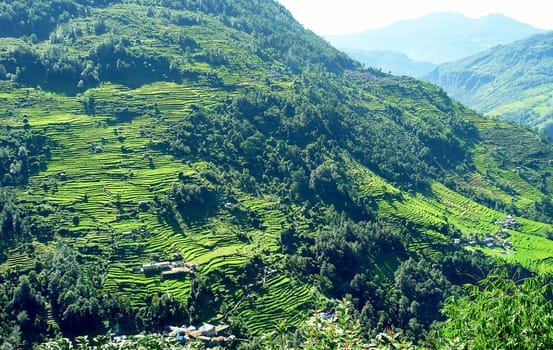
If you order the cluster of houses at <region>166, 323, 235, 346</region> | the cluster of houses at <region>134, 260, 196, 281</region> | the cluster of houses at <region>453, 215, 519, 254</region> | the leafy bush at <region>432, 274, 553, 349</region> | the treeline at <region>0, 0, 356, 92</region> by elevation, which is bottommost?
the cluster of houses at <region>453, 215, 519, 254</region>

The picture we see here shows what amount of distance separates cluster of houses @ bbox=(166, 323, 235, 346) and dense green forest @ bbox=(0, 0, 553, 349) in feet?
5.16

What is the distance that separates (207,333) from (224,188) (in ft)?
103

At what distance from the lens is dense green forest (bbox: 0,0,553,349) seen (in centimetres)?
5350

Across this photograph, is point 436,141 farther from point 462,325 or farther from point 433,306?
point 462,325

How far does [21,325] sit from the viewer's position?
153ft

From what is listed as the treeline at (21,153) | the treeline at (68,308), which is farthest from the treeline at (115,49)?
the treeline at (68,308)

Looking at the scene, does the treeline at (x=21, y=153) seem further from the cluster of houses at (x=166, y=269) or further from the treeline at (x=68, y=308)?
the cluster of houses at (x=166, y=269)

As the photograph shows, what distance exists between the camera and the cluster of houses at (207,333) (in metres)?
46.9

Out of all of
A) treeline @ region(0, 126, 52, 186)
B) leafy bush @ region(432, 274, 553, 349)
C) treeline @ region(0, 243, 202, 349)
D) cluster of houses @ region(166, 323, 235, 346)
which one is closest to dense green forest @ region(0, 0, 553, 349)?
treeline @ region(0, 243, 202, 349)

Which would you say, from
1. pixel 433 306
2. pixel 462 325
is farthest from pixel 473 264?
pixel 462 325

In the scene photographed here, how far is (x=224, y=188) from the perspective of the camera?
76250 mm

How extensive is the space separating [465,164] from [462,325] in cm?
11352

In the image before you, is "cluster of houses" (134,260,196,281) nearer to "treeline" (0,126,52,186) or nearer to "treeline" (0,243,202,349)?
"treeline" (0,243,202,349)

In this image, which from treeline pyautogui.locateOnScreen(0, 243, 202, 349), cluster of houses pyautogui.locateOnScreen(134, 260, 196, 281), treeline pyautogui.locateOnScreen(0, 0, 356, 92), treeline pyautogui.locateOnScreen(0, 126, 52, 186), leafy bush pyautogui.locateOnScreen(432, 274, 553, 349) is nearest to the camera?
leafy bush pyautogui.locateOnScreen(432, 274, 553, 349)
